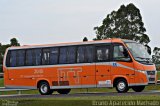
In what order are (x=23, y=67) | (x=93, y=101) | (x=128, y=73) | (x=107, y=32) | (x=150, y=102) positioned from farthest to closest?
(x=107, y=32), (x=23, y=67), (x=128, y=73), (x=93, y=101), (x=150, y=102)

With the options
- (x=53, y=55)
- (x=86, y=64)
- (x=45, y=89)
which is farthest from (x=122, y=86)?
(x=45, y=89)

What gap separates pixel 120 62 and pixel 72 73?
3.27m

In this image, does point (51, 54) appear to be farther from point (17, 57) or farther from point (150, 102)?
point (150, 102)

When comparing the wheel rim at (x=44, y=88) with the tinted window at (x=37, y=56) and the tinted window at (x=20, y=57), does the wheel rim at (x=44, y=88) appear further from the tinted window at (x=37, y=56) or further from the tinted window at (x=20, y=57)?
the tinted window at (x=20, y=57)

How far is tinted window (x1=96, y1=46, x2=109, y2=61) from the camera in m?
26.6

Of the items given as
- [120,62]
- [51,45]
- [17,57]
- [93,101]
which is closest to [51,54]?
[51,45]

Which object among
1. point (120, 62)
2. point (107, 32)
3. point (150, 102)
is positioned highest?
point (107, 32)

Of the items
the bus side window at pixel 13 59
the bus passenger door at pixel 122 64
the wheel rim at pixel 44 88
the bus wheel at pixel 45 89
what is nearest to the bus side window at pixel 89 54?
the bus passenger door at pixel 122 64

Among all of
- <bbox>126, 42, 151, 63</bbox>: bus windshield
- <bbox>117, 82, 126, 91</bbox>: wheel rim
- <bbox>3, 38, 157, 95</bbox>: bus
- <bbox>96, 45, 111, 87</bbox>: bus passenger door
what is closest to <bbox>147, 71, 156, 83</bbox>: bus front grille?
<bbox>3, 38, 157, 95</bbox>: bus

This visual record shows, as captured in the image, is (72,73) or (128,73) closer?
(128,73)

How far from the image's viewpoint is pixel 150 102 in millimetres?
16391

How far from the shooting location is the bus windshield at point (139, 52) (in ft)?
85.0

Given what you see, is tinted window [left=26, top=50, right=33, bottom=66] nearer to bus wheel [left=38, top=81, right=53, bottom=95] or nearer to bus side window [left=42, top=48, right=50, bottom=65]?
bus side window [left=42, top=48, right=50, bottom=65]

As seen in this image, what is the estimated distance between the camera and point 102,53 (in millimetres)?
26875
